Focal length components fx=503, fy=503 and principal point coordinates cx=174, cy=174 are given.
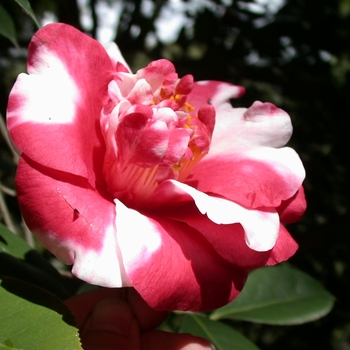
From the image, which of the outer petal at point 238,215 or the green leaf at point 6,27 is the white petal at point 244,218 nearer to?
the outer petal at point 238,215

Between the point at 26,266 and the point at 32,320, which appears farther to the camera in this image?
the point at 26,266

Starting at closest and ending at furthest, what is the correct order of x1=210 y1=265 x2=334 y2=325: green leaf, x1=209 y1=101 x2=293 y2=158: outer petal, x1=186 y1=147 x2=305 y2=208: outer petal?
1. x1=186 y1=147 x2=305 y2=208: outer petal
2. x1=209 y1=101 x2=293 y2=158: outer petal
3. x1=210 y1=265 x2=334 y2=325: green leaf

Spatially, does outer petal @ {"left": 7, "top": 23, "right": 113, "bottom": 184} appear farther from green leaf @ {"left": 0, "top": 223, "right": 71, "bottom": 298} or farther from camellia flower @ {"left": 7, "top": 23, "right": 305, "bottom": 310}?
green leaf @ {"left": 0, "top": 223, "right": 71, "bottom": 298}

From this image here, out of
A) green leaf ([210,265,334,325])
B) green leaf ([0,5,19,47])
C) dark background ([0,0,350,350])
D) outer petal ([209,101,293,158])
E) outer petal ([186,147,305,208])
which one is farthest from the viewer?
dark background ([0,0,350,350])

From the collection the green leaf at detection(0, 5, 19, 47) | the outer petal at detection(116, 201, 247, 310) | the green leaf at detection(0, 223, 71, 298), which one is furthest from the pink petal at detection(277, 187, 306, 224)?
the green leaf at detection(0, 5, 19, 47)

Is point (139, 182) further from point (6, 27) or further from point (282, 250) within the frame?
point (6, 27)

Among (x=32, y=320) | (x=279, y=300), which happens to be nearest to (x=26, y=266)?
(x=32, y=320)

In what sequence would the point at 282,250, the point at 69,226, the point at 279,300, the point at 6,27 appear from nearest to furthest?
1. the point at 69,226
2. the point at 282,250
3. the point at 6,27
4. the point at 279,300

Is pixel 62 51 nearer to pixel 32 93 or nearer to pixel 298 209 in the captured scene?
pixel 32 93
